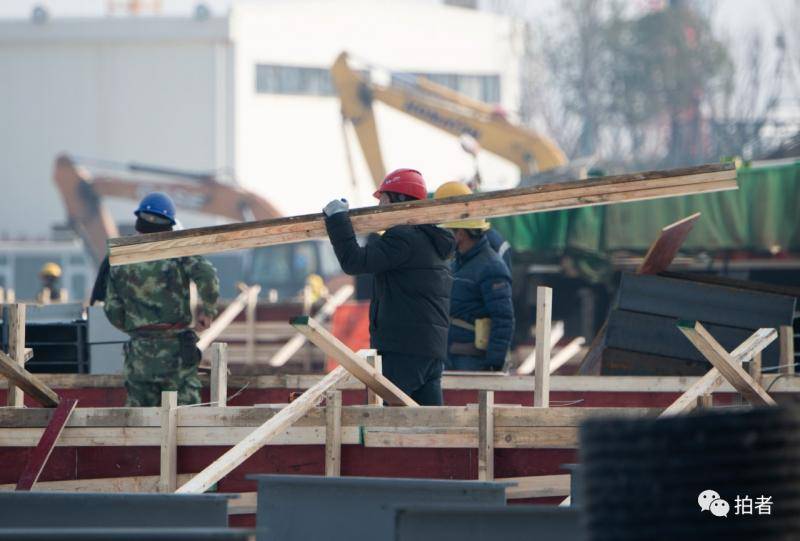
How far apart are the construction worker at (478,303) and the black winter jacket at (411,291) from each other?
1453mm

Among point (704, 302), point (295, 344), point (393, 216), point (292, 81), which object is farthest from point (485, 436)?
point (292, 81)

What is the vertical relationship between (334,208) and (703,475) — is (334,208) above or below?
above

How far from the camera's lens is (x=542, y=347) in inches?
347

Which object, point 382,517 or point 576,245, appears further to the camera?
point 576,245

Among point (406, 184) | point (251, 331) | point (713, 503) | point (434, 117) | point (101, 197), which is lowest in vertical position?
point (713, 503)

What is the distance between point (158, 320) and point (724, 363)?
11.3 feet

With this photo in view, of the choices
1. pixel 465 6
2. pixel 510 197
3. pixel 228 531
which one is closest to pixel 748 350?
pixel 510 197

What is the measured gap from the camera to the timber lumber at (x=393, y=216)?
834 cm

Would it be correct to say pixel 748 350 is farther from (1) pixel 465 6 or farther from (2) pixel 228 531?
(1) pixel 465 6

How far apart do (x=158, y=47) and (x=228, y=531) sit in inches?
1859

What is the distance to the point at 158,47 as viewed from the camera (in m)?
51.6

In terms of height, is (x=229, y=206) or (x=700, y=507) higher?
(x=229, y=206)

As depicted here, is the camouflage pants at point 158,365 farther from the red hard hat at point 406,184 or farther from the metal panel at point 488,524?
the metal panel at point 488,524

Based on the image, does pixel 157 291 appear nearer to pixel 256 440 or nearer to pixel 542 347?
pixel 256 440
